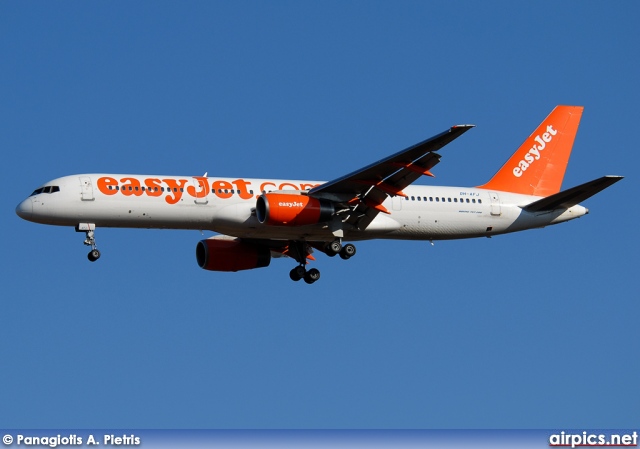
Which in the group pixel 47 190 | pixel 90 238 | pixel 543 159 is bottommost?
pixel 90 238

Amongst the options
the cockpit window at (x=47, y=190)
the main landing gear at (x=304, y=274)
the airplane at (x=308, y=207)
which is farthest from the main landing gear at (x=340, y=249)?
the cockpit window at (x=47, y=190)

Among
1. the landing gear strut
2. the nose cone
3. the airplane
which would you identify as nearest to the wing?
the airplane

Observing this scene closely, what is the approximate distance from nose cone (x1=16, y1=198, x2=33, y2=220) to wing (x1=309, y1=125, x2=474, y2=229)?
12.5 metres

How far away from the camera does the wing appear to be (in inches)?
2260

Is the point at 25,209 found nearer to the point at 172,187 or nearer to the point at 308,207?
the point at 172,187

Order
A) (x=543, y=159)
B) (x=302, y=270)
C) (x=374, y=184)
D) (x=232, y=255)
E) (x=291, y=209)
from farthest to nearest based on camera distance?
(x=543, y=159), (x=232, y=255), (x=302, y=270), (x=374, y=184), (x=291, y=209)

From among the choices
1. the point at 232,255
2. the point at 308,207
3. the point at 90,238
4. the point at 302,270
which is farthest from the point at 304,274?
the point at 90,238

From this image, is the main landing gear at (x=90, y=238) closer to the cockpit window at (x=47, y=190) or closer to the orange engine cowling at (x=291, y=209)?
the cockpit window at (x=47, y=190)

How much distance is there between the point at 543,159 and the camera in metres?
67.4

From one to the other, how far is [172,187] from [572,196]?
1891cm

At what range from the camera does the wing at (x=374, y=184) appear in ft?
188

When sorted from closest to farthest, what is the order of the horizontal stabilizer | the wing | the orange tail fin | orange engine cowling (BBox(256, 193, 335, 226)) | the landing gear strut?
the wing
orange engine cowling (BBox(256, 193, 335, 226))
the horizontal stabilizer
the landing gear strut
the orange tail fin

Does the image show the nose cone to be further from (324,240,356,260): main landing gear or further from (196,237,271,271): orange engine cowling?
(324,240,356,260): main landing gear

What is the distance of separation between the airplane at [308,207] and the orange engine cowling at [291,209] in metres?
0.04
